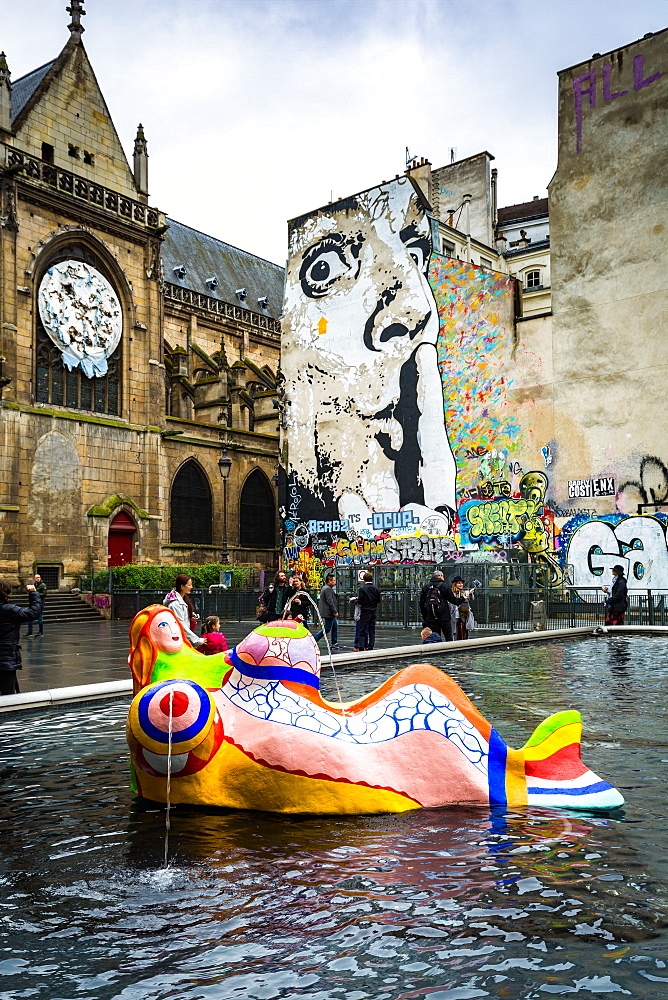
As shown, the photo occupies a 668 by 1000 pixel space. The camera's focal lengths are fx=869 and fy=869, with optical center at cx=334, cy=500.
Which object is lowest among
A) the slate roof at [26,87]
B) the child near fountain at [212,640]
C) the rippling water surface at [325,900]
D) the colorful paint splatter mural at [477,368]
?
the rippling water surface at [325,900]

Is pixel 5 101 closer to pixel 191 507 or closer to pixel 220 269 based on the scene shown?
pixel 191 507

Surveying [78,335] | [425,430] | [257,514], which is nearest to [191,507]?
[257,514]

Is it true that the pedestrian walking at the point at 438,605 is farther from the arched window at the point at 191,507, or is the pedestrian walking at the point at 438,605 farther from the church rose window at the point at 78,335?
the arched window at the point at 191,507

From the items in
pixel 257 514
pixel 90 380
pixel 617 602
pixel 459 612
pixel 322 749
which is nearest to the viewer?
pixel 322 749

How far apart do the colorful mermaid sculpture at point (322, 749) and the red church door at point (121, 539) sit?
30188 millimetres

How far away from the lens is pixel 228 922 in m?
3.87

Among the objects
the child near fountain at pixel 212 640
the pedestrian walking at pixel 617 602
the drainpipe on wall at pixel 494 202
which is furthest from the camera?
the drainpipe on wall at pixel 494 202

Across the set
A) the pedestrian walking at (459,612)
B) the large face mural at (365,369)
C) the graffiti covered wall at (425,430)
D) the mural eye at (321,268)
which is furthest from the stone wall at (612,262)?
the pedestrian walking at (459,612)

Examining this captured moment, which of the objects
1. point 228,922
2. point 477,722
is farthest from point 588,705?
point 228,922

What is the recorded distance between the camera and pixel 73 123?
3494cm

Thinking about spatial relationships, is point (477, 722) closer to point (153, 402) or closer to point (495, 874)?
point (495, 874)

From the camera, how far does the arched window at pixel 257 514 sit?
1694 inches

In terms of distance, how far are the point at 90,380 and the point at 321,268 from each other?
10.5 m

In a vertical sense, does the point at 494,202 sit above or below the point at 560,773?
above
